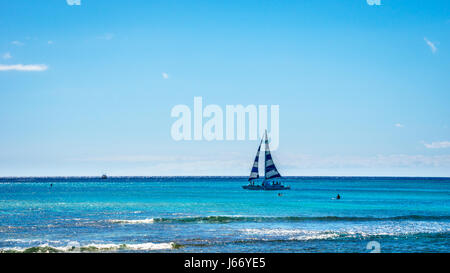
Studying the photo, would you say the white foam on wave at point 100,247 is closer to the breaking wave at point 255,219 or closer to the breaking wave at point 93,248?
the breaking wave at point 93,248

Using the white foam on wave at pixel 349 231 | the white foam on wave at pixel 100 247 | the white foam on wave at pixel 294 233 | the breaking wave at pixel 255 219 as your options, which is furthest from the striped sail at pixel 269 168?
the white foam on wave at pixel 100 247

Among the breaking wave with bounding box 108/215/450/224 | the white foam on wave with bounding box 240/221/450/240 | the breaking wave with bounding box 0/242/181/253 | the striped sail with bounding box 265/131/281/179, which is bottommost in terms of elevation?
the breaking wave with bounding box 108/215/450/224

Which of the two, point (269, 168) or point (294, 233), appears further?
point (269, 168)

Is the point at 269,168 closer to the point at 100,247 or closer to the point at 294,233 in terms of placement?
the point at 294,233

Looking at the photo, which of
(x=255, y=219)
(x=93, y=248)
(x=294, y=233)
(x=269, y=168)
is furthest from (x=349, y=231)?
(x=269, y=168)

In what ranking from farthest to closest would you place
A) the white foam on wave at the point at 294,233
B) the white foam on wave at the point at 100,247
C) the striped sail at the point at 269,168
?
the striped sail at the point at 269,168, the white foam on wave at the point at 294,233, the white foam on wave at the point at 100,247

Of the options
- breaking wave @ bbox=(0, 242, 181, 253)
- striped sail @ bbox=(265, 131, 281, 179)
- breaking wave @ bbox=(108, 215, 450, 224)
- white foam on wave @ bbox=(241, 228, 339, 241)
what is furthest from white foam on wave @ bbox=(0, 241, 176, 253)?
striped sail @ bbox=(265, 131, 281, 179)

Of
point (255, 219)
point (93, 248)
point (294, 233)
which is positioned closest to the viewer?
point (93, 248)

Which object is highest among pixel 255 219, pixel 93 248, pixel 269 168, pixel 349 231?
pixel 269 168

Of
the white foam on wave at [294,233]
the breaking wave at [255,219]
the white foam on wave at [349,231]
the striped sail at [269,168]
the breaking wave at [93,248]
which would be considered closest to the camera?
the breaking wave at [93,248]

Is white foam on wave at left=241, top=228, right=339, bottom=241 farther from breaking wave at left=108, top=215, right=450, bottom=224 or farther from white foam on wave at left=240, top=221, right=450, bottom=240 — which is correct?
breaking wave at left=108, top=215, right=450, bottom=224
